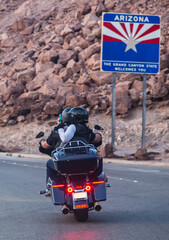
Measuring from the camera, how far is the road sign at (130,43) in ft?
89.0

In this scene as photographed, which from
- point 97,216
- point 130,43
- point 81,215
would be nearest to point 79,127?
point 81,215

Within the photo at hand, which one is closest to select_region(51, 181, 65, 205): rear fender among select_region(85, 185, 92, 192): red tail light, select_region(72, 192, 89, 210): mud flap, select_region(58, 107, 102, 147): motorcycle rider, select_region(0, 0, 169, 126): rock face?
select_region(72, 192, 89, 210): mud flap

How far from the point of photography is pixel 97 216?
9461 mm

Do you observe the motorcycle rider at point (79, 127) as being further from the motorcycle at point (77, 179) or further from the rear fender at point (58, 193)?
the rear fender at point (58, 193)

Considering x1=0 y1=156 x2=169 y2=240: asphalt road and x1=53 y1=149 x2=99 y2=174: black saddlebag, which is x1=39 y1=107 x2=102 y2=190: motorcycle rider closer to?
x1=53 y1=149 x2=99 y2=174: black saddlebag

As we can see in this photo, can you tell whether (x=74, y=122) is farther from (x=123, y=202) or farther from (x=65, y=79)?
(x=65, y=79)

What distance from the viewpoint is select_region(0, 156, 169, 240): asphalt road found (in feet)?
25.7

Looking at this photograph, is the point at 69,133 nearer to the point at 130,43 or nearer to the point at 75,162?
the point at 75,162

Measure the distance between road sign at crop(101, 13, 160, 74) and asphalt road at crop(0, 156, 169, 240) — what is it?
12752mm

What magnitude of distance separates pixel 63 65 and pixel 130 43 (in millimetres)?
17032

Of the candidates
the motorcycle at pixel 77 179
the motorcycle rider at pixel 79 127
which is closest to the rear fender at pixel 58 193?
the motorcycle at pixel 77 179

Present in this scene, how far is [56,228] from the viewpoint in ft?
27.4

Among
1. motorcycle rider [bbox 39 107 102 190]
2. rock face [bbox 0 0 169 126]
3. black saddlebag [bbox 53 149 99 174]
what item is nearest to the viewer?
black saddlebag [bbox 53 149 99 174]

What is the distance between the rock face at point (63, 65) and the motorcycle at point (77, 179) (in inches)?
1085
